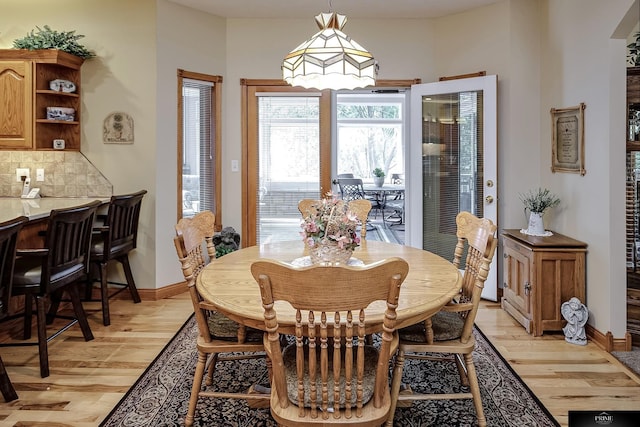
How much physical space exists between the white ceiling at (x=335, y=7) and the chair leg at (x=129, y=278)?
7.97 feet

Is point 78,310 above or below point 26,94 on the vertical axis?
below

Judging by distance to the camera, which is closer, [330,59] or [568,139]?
[330,59]

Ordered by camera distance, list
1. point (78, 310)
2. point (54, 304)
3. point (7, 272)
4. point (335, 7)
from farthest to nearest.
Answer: point (335, 7) → point (54, 304) → point (78, 310) → point (7, 272)

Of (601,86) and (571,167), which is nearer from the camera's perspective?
(601,86)

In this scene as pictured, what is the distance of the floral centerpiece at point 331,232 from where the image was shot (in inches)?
86.6

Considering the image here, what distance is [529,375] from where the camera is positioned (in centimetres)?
281

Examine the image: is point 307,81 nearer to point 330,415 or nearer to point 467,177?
point 330,415

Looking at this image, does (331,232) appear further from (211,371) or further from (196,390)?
(211,371)

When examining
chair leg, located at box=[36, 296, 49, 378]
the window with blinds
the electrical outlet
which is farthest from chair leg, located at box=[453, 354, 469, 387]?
the electrical outlet

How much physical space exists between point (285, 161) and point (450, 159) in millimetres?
1718

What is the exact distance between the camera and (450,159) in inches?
183

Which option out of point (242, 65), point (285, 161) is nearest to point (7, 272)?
point (285, 161)

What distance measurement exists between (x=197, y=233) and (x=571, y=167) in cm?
292

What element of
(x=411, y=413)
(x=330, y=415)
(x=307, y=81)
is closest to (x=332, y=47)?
(x=307, y=81)
